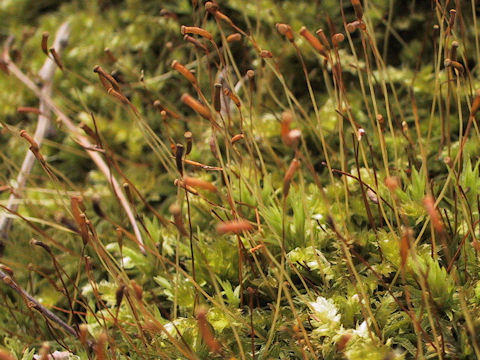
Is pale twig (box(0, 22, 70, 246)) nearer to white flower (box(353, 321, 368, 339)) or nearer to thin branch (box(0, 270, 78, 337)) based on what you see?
thin branch (box(0, 270, 78, 337))

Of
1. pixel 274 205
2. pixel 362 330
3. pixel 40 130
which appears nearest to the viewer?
pixel 362 330

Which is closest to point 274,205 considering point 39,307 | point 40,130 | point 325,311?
point 325,311

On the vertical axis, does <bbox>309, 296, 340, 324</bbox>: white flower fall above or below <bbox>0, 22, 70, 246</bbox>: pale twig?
below

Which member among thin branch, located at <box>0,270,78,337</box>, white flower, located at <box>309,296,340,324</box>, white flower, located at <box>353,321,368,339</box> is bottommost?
white flower, located at <box>353,321,368,339</box>

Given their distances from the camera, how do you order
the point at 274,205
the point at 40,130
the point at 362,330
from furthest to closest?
the point at 40,130 < the point at 274,205 < the point at 362,330

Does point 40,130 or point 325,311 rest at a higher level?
point 40,130

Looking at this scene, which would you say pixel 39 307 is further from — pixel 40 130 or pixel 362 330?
pixel 40 130

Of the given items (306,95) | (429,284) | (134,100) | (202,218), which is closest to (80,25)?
(134,100)

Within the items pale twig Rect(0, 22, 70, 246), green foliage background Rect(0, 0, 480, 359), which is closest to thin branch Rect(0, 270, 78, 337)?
green foliage background Rect(0, 0, 480, 359)

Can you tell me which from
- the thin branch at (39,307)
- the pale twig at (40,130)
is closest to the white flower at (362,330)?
the thin branch at (39,307)

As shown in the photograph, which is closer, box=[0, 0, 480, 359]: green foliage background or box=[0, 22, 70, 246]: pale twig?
box=[0, 0, 480, 359]: green foliage background

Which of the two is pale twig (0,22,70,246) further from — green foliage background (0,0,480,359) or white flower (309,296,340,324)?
white flower (309,296,340,324)

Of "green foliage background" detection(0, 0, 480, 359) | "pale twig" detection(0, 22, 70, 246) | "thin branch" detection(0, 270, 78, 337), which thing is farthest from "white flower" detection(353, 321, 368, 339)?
"pale twig" detection(0, 22, 70, 246)
